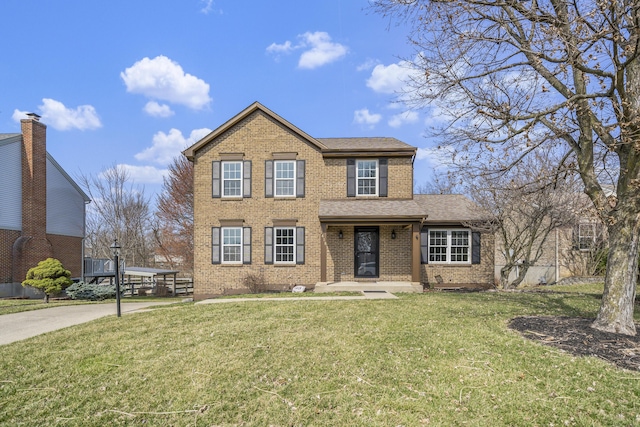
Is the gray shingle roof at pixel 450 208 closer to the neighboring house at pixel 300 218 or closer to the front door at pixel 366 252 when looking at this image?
the neighboring house at pixel 300 218

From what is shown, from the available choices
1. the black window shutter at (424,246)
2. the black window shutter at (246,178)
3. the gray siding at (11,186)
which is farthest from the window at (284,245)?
the gray siding at (11,186)

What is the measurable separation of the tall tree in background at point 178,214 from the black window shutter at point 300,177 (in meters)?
19.3

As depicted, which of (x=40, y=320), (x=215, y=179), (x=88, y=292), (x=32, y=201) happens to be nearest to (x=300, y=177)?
(x=215, y=179)

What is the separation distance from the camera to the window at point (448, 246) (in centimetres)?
1585

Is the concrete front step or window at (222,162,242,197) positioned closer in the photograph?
the concrete front step

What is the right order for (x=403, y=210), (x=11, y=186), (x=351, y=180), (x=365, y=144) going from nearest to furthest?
(x=403, y=210), (x=351, y=180), (x=365, y=144), (x=11, y=186)

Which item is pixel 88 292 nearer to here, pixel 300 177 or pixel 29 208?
pixel 29 208

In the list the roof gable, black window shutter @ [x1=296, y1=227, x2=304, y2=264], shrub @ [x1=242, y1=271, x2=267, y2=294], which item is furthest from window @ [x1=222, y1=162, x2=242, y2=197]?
shrub @ [x1=242, y1=271, x2=267, y2=294]

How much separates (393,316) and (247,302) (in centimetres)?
463

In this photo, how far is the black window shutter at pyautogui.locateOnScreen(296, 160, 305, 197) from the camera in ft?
50.8

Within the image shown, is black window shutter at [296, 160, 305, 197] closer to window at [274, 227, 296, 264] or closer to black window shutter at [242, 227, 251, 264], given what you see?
window at [274, 227, 296, 264]

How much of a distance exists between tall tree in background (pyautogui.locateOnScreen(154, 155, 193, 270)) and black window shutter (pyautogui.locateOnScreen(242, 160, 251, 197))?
59.3 feet

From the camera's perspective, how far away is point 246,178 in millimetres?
15586

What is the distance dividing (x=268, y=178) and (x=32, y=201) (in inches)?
569
